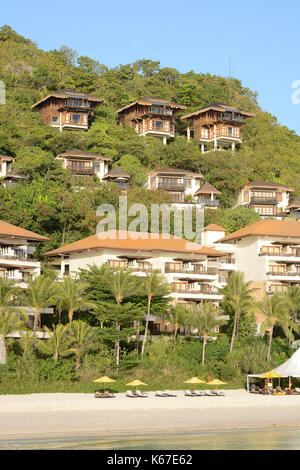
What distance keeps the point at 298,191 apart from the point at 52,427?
6689 cm

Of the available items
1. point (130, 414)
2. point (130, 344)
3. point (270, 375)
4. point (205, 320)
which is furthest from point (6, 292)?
point (270, 375)

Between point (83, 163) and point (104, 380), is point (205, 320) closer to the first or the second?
point (104, 380)

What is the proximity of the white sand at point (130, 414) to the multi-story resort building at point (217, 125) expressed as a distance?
61190mm

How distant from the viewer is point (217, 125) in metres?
103

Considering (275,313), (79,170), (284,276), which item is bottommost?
(275,313)

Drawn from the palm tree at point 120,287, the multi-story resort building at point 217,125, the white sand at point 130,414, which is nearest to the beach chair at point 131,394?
the white sand at point 130,414

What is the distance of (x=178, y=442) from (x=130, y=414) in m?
6.34

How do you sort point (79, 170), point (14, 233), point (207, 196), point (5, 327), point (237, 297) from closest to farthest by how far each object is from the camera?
point (5, 327) → point (237, 297) → point (14, 233) → point (79, 170) → point (207, 196)

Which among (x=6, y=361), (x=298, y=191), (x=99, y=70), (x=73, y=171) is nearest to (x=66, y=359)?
(x=6, y=361)

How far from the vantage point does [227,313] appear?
2287 inches

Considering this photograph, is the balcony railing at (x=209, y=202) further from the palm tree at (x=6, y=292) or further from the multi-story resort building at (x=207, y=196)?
the palm tree at (x=6, y=292)

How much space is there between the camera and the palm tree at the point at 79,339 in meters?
48.2

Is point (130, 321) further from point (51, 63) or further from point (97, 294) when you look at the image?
point (51, 63)

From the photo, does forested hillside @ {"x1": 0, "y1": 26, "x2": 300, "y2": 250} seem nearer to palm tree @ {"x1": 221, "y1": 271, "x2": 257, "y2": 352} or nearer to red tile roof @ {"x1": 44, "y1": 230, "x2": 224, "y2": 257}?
red tile roof @ {"x1": 44, "y1": 230, "x2": 224, "y2": 257}
